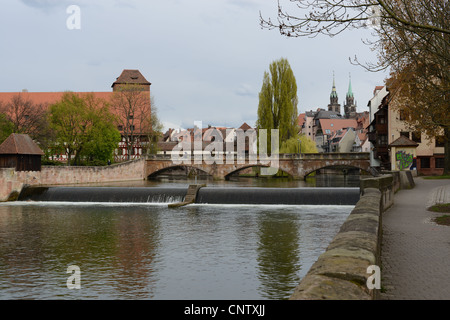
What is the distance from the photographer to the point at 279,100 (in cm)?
6450

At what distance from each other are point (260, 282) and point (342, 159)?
179 feet

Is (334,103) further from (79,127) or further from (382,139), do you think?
(79,127)

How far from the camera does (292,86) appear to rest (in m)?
65.2

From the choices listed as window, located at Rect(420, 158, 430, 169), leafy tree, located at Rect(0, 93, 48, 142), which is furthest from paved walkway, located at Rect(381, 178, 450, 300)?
leafy tree, located at Rect(0, 93, 48, 142)

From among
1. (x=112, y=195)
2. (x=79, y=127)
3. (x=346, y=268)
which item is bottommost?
(x=112, y=195)

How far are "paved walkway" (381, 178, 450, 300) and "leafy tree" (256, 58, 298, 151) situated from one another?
47.5 meters

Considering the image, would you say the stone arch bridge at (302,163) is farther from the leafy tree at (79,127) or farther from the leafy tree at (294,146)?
the leafy tree at (79,127)

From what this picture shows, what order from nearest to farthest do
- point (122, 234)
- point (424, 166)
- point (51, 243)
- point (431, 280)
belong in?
point (431, 280)
point (51, 243)
point (122, 234)
point (424, 166)

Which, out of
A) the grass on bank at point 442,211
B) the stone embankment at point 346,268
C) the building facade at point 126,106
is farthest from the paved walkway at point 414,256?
the building facade at point 126,106

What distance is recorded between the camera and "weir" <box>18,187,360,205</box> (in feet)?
94.1

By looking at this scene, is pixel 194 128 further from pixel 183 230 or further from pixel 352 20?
pixel 352 20

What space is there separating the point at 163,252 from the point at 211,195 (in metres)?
16.2

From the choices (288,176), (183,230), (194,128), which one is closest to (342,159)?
(288,176)

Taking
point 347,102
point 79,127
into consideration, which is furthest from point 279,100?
point 347,102
